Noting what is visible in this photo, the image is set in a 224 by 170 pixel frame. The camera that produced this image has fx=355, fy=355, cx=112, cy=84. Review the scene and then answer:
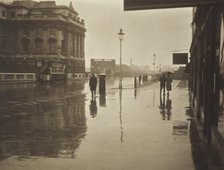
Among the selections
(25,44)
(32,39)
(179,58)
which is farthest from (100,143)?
(25,44)

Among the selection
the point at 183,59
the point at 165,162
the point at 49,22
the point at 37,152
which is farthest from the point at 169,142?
the point at 49,22

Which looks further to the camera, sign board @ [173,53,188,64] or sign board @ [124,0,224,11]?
sign board @ [173,53,188,64]

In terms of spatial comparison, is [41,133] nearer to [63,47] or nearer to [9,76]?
[9,76]

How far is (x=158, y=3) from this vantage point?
556 cm

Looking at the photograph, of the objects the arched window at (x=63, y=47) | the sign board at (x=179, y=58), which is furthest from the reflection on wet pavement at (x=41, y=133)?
the arched window at (x=63, y=47)

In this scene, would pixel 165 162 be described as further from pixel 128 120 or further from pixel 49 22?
pixel 49 22

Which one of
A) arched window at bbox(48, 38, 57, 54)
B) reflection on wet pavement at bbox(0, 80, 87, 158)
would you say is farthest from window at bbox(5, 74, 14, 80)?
reflection on wet pavement at bbox(0, 80, 87, 158)

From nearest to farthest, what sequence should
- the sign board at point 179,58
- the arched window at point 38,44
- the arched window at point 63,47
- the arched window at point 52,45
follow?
the sign board at point 179,58 → the arched window at point 52,45 → the arched window at point 38,44 → the arched window at point 63,47

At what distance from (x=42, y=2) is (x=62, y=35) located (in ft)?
49.0

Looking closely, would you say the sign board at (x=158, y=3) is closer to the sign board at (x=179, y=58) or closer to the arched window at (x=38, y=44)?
the sign board at (x=179, y=58)

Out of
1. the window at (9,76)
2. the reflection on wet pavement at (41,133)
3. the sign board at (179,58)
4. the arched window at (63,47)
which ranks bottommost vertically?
the reflection on wet pavement at (41,133)

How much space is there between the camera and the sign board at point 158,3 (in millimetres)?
5484

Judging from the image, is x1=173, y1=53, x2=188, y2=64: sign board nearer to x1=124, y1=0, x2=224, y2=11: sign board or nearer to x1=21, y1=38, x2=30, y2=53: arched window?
x1=124, y1=0, x2=224, y2=11: sign board

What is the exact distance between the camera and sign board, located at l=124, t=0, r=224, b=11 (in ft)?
18.0
